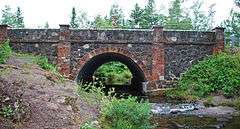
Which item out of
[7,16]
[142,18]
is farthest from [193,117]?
[7,16]

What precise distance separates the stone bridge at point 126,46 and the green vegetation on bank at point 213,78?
2.07 feet

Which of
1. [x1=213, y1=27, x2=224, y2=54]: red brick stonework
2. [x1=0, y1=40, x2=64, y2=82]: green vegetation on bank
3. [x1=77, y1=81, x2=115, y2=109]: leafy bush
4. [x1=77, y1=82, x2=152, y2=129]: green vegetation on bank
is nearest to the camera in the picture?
[x1=77, y1=82, x2=152, y2=129]: green vegetation on bank

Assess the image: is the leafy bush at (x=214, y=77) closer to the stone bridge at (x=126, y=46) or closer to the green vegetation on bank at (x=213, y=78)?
the green vegetation on bank at (x=213, y=78)

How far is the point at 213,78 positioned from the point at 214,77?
7 cm

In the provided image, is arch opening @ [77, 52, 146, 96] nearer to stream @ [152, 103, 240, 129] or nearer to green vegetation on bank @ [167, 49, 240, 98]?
green vegetation on bank @ [167, 49, 240, 98]

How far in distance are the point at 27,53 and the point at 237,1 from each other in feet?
55.4

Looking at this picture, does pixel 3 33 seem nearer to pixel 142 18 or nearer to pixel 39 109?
pixel 39 109

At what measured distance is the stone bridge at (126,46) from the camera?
21.6 meters

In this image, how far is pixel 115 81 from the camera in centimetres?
3781

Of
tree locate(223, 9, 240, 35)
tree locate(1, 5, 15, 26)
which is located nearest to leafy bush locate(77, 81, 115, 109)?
tree locate(223, 9, 240, 35)

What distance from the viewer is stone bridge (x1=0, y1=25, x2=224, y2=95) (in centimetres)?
2161

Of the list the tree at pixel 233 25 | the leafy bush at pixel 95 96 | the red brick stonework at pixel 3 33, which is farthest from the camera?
the tree at pixel 233 25

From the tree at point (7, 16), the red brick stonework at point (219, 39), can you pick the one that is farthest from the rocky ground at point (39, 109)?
the tree at point (7, 16)

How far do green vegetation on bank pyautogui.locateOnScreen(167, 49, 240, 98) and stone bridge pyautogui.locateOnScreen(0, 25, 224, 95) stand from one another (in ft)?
2.07
